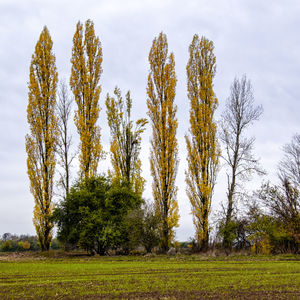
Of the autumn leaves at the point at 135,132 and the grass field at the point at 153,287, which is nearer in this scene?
the grass field at the point at 153,287

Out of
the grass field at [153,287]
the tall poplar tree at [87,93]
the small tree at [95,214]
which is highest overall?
the tall poplar tree at [87,93]

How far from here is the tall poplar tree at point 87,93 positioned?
2712 cm

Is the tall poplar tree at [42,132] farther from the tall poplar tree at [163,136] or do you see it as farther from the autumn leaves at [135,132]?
the tall poplar tree at [163,136]

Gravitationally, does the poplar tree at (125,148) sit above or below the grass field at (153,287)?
above

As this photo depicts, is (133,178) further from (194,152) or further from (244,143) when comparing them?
(244,143)

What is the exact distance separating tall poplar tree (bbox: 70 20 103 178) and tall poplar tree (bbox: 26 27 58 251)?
186 centimetres

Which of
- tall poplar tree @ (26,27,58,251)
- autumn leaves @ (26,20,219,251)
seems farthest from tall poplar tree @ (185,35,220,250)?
tall poplar tree @ (26,27,58,251)

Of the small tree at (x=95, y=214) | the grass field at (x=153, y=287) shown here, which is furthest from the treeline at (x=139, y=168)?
the grass field at (x=153, y=287)

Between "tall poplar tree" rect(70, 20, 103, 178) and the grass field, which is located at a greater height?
"tall poplar tree" rect(70, 20, 103, 178)

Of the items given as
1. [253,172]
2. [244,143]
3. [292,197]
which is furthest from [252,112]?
[292,197]

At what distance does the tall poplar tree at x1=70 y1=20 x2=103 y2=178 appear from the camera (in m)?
27.1

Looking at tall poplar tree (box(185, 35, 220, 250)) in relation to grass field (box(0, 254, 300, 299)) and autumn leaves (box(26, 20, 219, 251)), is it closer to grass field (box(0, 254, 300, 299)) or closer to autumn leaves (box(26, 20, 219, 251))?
autumn leaves (box(26, 20, 219, 251))

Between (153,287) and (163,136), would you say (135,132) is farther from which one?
(153,287)

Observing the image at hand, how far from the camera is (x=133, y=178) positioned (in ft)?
93.9
